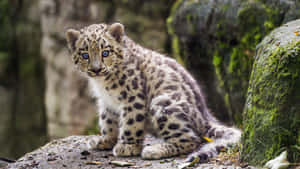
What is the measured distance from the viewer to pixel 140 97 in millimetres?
5492

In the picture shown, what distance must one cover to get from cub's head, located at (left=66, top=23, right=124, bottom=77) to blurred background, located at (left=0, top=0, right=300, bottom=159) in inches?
112

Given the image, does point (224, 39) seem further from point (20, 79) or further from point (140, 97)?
point (20, 79)

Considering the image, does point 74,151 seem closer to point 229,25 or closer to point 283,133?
point 283,133

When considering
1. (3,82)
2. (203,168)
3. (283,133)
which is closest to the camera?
(283,133)

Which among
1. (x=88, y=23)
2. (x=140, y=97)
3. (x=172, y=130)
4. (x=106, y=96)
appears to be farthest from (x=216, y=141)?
(x=88, y=23)

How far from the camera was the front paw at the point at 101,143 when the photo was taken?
5926 mm

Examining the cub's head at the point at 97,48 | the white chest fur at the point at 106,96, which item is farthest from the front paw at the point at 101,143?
the cub's head at the point at 97,48

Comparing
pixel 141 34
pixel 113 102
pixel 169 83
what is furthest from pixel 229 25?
pixel 141 34

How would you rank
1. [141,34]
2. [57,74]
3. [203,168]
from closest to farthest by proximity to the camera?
[203,168], [141,34], [57,74]

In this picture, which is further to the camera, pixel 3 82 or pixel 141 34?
pixel 3 82

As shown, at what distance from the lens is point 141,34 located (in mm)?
11570

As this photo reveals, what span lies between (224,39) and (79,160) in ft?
12.6

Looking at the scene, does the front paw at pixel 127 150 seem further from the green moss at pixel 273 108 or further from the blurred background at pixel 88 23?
the blurred background at pixel 88 23

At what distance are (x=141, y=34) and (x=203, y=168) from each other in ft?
24.5
